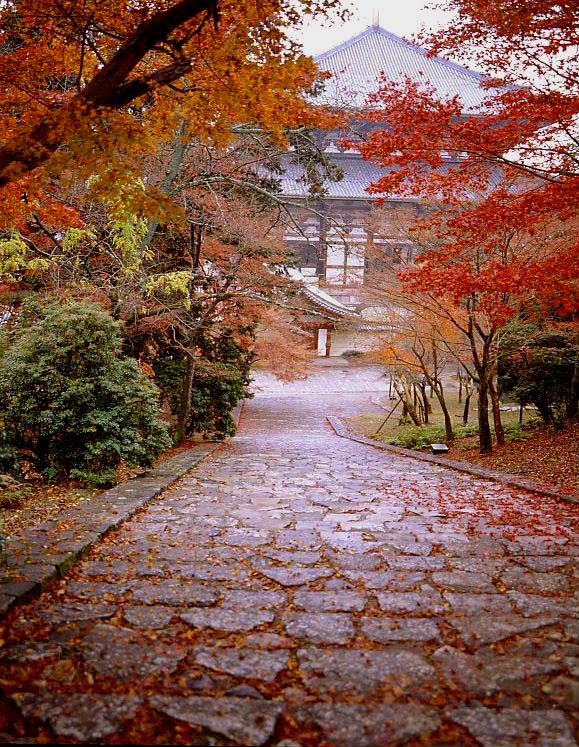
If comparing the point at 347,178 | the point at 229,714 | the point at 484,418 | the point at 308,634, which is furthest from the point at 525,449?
the point at 347,178

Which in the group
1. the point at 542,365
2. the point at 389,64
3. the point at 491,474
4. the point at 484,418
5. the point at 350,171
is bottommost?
the point at 491,474

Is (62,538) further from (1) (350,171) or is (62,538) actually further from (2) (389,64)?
(2) (389,64)

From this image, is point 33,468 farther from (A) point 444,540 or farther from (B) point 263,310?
(B) point 263,310

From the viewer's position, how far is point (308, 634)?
303cm

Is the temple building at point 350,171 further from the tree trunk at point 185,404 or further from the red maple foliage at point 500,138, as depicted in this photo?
the red maple foliage at point 500,138

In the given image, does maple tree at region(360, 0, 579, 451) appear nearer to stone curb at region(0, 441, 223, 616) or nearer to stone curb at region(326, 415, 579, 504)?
stone curb at region(326, 415, 579, 504)

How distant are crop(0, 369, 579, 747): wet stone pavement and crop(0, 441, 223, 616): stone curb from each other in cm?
10

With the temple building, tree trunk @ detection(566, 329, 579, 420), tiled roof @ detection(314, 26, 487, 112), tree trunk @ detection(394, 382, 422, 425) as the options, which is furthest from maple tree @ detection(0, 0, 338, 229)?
tiled roof @ detection(314, 26, 487, 112)

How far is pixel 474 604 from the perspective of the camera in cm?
341

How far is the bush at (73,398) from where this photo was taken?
272 inches

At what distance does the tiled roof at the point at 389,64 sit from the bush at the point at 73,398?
2892 cm

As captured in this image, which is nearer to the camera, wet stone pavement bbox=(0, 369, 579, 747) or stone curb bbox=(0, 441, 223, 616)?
wet stone pavement bbox=(0, 369, 579, 747)

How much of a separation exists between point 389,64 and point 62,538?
113 feet

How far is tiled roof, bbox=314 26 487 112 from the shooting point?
3244 centimetres
